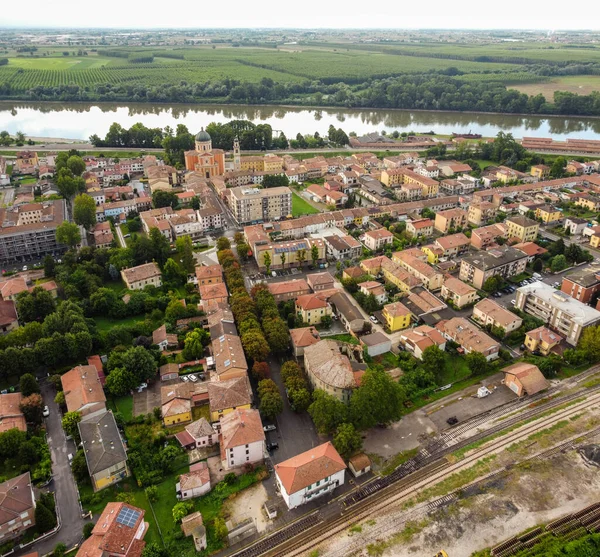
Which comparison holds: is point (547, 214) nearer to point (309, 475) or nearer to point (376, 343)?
point (376, 343)

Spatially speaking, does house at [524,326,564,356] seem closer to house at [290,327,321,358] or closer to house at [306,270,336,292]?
house at [290,327,321,358]

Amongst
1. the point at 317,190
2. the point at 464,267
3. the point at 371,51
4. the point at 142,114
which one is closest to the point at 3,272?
the point at 317,190

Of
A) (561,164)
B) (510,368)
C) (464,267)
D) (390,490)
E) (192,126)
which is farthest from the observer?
(192,126)

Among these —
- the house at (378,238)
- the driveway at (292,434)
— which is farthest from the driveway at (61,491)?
the house at (378,238)

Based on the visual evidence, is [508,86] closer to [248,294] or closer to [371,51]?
[371,51]

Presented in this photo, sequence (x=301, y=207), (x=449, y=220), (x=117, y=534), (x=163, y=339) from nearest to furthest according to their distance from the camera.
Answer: (x=117, y=534)
(x=163, y=339)
(x=449, y=220)
(x=301, y=207)

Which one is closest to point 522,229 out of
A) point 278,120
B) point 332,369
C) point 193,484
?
point 332,369

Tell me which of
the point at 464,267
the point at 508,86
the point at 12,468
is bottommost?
the point at 12,468
